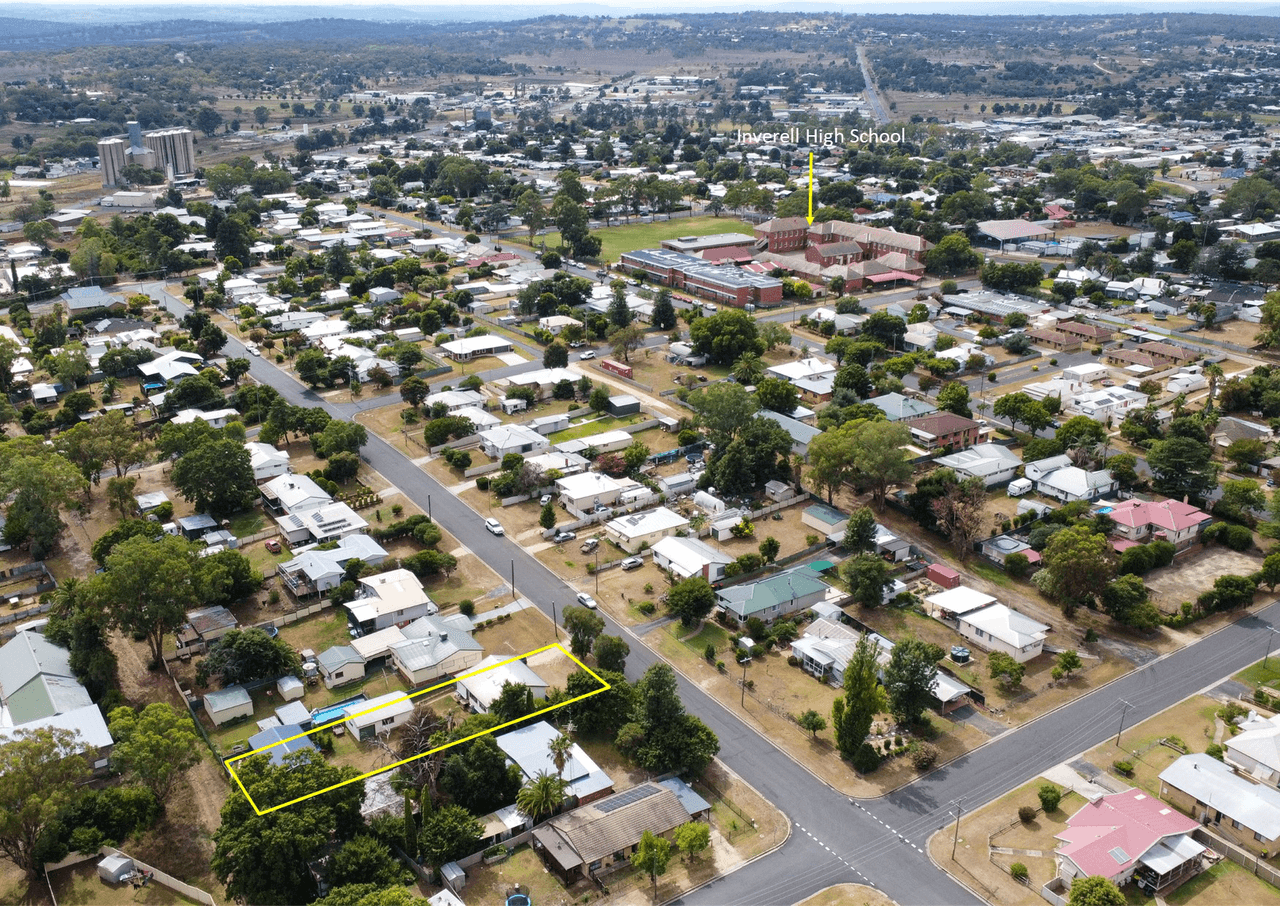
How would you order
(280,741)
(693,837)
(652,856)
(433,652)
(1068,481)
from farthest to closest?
1. (1068,481)
2. (433,652)
3. (280,741)
4. (693,837)
5. (652,856)

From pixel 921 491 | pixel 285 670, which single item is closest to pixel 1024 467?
pixel 921 491

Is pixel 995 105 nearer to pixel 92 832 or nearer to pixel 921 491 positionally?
pixel 921 491

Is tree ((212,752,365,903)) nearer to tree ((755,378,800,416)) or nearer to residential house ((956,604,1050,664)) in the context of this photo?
residential house ((956,604,1050,664))

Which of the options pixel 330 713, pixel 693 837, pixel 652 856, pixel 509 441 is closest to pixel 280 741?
pixel 330 713

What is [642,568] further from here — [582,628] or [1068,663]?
[1068,663]

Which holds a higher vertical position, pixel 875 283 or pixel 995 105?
pixel 995 105

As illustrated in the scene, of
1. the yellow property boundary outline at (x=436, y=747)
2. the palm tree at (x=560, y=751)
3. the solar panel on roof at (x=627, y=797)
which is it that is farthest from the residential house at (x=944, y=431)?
the palm tree at (x=560, y=751)
